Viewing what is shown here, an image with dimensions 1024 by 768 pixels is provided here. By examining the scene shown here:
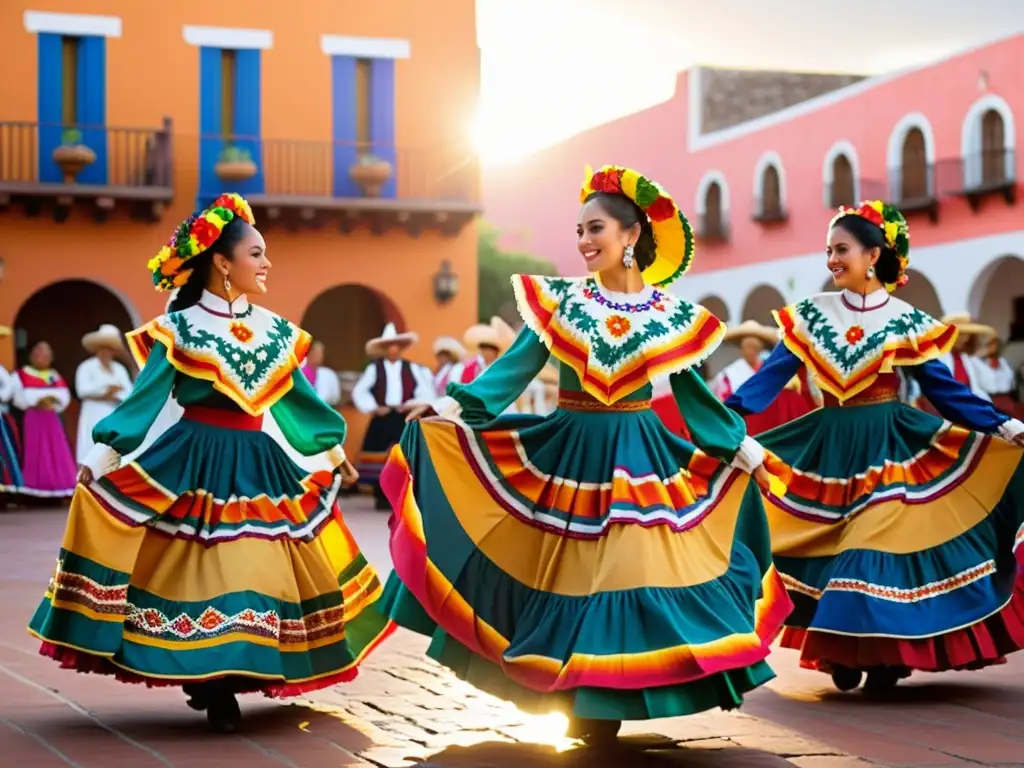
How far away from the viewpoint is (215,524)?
5.80 m

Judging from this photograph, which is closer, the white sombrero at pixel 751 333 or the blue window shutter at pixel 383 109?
the white sombrero at pixel 751 333

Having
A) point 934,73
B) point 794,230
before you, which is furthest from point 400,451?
point 794,230

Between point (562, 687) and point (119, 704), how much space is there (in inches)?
84.1

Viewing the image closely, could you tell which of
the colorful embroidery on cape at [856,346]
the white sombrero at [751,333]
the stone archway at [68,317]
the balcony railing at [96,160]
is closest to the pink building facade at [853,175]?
the white sombrero at [751,333]

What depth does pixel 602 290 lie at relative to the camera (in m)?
5.59

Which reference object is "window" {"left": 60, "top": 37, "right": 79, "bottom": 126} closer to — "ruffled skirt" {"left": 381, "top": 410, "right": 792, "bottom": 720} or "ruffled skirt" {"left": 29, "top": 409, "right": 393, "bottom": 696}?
"ruffled skirt" {"left": 29, "top": 409, "right": 393, "bottom": 696}

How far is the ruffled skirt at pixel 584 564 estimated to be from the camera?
4914mm

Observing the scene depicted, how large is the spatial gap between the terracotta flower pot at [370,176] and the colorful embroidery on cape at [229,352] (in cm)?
1689

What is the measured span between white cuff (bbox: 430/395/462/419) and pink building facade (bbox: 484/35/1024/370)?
22.2 metres

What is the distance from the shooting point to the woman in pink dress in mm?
18203

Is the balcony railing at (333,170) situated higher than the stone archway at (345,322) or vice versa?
the balcony railing at (333,170)

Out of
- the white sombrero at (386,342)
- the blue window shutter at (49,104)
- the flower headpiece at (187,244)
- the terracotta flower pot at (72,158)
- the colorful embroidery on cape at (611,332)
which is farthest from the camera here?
the blue window shutter at (49,104)

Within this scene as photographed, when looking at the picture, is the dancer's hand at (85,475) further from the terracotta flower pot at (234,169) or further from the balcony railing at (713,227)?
the balcony railing at (713,227)

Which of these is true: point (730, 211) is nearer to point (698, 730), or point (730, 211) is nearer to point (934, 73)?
point (934, 73)
